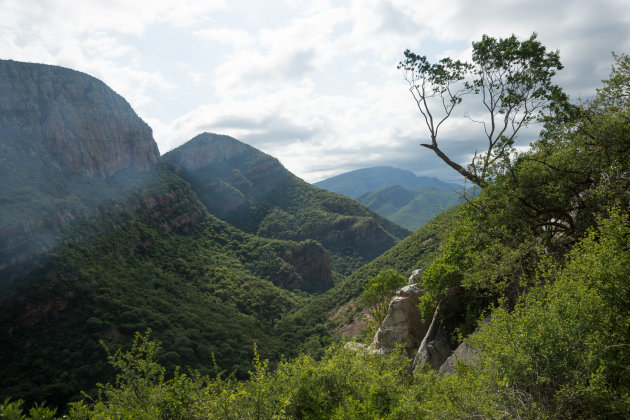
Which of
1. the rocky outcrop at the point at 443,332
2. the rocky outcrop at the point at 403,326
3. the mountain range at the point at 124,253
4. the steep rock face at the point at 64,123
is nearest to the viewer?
the rocky outcrop at the point at 443,332

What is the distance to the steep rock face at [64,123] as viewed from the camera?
75575 mm

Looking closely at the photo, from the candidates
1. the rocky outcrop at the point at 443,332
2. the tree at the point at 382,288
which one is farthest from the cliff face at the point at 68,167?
the rocky outcrop at the point at 443,332

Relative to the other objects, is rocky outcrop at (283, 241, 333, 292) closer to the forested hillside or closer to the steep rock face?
the steep rock face

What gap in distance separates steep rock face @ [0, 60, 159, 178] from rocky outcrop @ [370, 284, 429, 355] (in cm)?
8654

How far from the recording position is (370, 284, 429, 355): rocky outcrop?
888 inches

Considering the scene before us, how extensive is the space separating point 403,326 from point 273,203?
14217 cm

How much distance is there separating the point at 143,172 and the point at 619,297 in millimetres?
132111

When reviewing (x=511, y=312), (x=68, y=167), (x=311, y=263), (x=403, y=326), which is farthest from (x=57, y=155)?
(x=511, y=312)

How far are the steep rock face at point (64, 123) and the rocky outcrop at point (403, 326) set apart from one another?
86.5m

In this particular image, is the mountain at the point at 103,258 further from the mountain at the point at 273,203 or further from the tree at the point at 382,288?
the mountain at the point at 273,203

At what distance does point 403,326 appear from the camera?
23.0 m

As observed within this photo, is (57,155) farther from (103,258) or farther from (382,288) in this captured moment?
(382,288)

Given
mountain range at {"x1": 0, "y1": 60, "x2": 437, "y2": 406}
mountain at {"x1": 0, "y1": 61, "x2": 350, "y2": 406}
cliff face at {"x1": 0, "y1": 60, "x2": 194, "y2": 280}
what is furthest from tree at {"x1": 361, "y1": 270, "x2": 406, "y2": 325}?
cliff face at {"x1": 0, "y1": 60, "x2": 194, "y2": 280}

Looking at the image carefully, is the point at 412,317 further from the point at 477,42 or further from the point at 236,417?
the point at 477,42
